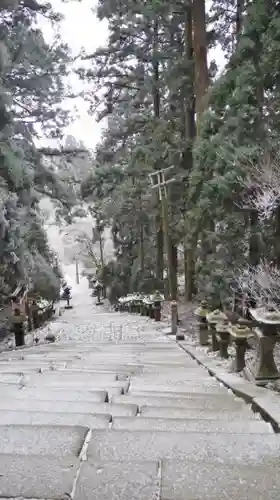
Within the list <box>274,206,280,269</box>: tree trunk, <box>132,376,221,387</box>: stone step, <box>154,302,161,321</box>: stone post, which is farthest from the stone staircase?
<box>154,302,161,321</box>: stone post

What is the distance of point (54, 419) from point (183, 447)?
790 millimetres

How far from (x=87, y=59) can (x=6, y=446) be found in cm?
1945

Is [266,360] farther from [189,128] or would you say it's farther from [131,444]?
[189,128]

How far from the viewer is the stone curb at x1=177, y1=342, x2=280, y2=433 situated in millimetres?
2888

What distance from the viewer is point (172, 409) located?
3209 millimetres

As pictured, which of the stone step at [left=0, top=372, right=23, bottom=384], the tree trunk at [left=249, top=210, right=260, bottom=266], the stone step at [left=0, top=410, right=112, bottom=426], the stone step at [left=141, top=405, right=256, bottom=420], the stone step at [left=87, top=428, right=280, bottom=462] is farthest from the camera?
the tree trunk at [left=249, top=210, right=260, bottom=266]

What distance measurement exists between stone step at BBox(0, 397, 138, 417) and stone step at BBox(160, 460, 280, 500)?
104 centimetres

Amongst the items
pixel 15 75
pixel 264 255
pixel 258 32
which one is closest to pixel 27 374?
pixel 264 255

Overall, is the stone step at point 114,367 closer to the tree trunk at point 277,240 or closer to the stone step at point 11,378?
the stone step at point 11,378

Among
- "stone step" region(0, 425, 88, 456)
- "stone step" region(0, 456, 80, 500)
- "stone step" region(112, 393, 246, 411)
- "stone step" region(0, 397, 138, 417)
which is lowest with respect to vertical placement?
"stone step" region(112, 393, 246, 411)

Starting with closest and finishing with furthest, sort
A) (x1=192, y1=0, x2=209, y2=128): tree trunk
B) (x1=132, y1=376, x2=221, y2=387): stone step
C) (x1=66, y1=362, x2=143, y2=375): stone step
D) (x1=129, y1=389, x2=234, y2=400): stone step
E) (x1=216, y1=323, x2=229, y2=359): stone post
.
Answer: (x1=129, y1=389, x2=234, y2=400): stone step
(x1=132, y1=376, x2=221, y2=387): stone step
(x1=66, y1=362, x2=143, y2=375): stone step
(x1=216, y1=323, x2=229, y2=359): stone post
(x1=192, y1=0, x2=209, y2=128): tree trunk

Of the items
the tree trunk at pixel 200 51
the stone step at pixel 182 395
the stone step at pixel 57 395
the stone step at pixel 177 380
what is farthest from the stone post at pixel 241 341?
the tree trunk at pixel 200 51

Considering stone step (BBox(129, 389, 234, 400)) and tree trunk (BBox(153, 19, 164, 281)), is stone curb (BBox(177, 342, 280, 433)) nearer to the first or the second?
stone step (BBox(129, 389, 234, 400))

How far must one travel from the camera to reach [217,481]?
1.83 m
